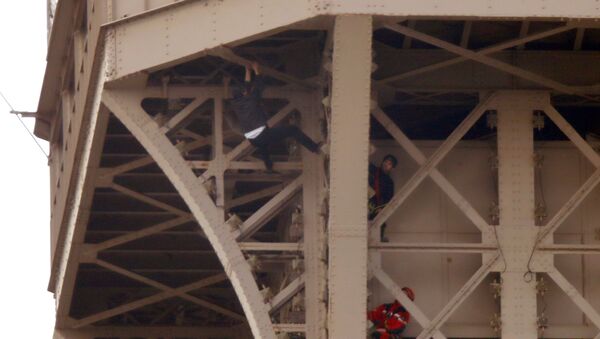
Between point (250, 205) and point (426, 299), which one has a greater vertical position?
point (250, 205)

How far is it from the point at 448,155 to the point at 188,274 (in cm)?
1192

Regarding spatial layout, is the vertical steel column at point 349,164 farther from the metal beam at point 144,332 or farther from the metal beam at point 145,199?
the metal beam at point 144,332

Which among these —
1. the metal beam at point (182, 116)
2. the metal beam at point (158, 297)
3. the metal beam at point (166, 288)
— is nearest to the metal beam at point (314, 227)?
the metal beam at point (182, 116)

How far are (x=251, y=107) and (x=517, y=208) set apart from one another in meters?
4.11

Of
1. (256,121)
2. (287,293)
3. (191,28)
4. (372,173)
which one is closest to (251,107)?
(256,121)

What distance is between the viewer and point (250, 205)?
51.4 metres

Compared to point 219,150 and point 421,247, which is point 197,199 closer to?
point 219,150

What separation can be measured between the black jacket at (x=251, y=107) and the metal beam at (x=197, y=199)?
3.46 ft

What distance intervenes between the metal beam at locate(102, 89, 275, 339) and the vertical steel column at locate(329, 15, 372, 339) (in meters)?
2.04

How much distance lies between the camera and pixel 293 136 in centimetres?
4222

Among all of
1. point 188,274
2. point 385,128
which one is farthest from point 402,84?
point 188,274

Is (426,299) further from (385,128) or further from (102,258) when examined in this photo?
(102,258)

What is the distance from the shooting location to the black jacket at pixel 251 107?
4203 centimetres

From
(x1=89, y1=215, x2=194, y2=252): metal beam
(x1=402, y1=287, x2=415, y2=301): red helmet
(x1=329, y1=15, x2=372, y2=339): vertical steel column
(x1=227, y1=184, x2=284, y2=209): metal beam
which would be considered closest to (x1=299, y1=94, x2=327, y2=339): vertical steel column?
(x1=227, y1=184, x2=284, y2=209): metal beam
